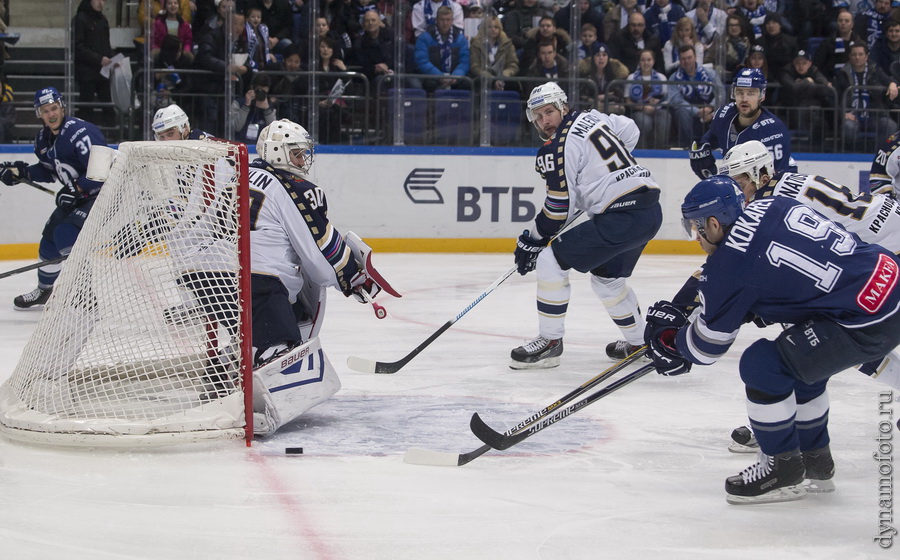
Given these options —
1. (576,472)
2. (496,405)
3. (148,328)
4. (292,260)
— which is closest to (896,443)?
(576,472)

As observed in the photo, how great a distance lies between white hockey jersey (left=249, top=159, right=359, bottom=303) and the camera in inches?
137

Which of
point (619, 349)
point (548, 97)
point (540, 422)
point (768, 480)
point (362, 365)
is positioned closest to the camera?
point (768, 480)

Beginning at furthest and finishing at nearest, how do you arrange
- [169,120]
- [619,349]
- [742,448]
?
1. [169,120]
2. [619,349]
3. [742,448]

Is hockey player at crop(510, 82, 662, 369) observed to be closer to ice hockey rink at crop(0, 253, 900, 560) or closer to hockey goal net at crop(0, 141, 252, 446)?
ice hockey rink at crop(0, 253, 900, 560)

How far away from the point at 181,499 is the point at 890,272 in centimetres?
→ 182

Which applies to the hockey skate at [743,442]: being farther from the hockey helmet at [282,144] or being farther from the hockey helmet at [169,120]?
the hockey helmet at [169,120]

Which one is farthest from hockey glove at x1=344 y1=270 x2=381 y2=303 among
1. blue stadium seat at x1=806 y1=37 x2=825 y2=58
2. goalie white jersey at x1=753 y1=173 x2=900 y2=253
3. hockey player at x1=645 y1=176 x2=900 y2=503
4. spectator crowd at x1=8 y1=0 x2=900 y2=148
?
blue stadium seat at x1=806 y1=37 x2=825 y2=58

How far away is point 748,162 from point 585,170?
104 centimetres

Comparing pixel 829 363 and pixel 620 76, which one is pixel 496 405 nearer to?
pixel 829 363

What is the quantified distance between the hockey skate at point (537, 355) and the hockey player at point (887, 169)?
1.68 meters

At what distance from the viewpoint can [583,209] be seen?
4.76m

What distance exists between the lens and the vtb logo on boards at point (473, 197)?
8.57 meters

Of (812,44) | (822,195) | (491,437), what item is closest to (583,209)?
(822,195)

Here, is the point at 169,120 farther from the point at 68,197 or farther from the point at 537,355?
the point at 537,355
